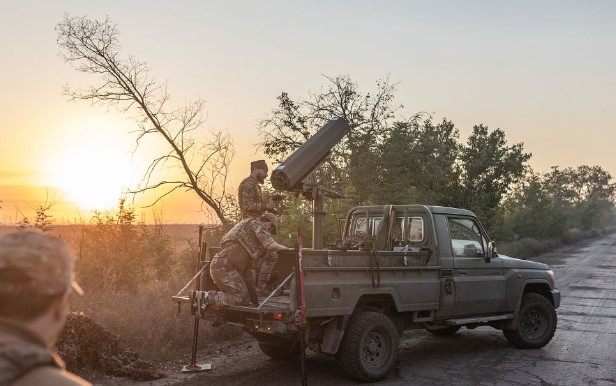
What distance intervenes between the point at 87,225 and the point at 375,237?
8.13 m

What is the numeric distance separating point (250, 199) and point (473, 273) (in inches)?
138

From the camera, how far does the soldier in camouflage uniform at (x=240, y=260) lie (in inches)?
278

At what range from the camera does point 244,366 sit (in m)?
7.89

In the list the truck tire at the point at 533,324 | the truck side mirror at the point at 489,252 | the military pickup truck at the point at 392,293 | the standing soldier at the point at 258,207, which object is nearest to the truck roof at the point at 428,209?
the military pickup truck at the point at 392,293

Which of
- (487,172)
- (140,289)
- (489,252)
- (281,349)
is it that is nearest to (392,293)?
(281,349)

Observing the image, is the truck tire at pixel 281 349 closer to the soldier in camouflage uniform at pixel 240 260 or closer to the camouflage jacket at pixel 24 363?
the soldier in camouflage uniform at pixel 240 260

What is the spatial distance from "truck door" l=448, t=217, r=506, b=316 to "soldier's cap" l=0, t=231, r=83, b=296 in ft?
24.2

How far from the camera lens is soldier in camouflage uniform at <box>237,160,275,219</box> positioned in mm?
7441

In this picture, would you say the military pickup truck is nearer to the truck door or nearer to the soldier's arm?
the truck door

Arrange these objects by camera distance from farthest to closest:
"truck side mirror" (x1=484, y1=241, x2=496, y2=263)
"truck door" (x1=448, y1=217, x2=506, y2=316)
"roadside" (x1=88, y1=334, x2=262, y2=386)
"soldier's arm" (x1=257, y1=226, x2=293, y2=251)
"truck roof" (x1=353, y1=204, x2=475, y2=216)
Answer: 1. "truck side mirror" (x1=484, y1=241, x2=496, y2=263)
2. "truck roof" (x1=353, y1=204, x2=475, y2=216)
3. "truck door" (x1=448, y1=217, x2=506, y2=316)
4. "soldier's arm" (x1=257, y1=226, x2=293, y2=251)
5. "roadside" (x1=88, y1=334, x2=262, y2=386)

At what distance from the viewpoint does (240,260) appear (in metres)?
7.17

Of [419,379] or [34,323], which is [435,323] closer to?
[419,379]

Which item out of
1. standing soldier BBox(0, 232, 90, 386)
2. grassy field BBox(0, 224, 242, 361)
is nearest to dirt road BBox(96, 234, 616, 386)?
grassy field BBox(0, 224, 242, 361)

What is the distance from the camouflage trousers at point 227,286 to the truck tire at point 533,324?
4.54 m
